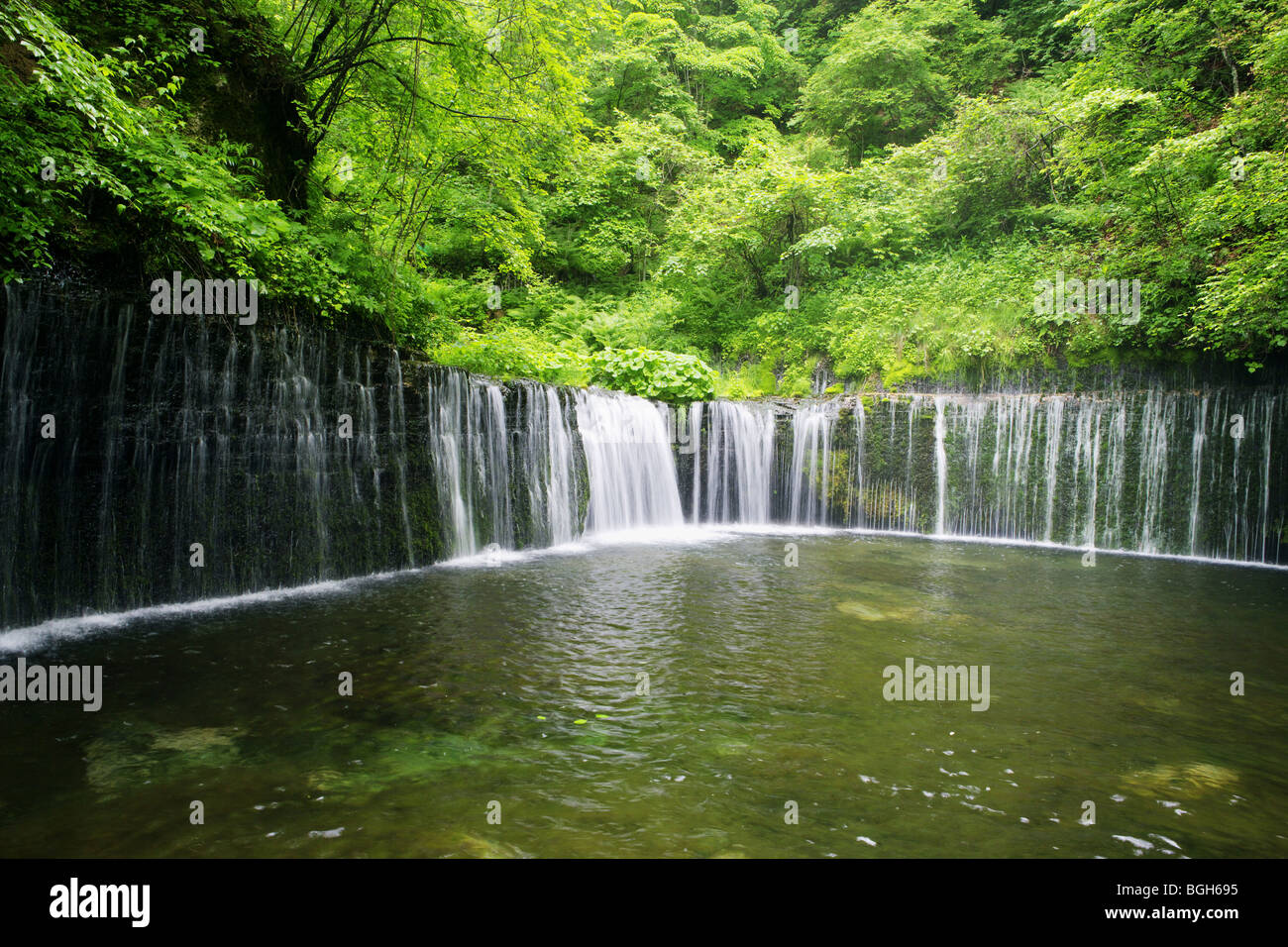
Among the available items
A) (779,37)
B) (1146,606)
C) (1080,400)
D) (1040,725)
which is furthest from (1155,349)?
(779,37)

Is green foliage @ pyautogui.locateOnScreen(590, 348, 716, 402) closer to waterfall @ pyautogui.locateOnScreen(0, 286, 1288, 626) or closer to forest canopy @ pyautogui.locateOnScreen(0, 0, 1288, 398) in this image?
forest canopy @ pyautogui.locateOnScreen(0, 0, 1288, 398)

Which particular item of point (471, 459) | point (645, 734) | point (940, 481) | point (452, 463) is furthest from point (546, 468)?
point (940, 481)

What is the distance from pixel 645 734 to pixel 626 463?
9.89 m

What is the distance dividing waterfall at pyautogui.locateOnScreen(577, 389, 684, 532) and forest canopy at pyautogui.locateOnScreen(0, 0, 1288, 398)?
4.10 ft

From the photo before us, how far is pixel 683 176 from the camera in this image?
2212 cm

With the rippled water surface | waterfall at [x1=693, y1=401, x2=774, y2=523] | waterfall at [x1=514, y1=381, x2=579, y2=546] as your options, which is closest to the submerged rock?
the rippled water surface

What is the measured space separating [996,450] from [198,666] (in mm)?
14823

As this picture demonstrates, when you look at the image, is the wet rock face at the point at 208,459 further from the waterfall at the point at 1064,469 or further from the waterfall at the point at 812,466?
the waterfall at the point at 1064,469

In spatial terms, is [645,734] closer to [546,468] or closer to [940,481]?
[546,468]

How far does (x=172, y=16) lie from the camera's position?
24.1 ft

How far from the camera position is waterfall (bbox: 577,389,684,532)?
12.9m

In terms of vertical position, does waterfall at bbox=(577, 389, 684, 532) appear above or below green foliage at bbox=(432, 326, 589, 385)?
below

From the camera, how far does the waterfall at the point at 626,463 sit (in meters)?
12.9

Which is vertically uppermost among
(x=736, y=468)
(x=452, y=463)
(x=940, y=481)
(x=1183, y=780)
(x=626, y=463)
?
(x=452, y=463)
